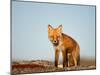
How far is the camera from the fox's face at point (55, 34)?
7.22 feet

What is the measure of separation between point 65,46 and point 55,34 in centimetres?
17

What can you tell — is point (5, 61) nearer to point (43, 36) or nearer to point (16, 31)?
point (16, 31)

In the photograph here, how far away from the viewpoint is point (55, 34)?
Answer: 87.4 inches

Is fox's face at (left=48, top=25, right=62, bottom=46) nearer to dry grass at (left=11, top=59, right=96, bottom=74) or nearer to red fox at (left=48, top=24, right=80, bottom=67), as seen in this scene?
red fox at (left=48, top=24, right=80, bottom=67)

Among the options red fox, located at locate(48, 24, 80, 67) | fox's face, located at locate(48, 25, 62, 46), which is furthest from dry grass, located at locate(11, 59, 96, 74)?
fox's face, located at locate(48, 25, 62, 46)

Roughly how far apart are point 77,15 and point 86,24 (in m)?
0.15

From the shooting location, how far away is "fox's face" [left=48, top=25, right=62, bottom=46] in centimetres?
220

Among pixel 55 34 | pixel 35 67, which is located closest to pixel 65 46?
pixel 55 34

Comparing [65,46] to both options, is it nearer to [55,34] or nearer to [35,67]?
[55,34]

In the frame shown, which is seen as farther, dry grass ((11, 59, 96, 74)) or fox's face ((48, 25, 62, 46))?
fox's face ((48, 25, 62, 46))

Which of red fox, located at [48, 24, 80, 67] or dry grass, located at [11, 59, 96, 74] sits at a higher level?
red fox, located at [48, 24, 80, 67]

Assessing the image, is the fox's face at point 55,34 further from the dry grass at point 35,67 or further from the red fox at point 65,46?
the dry grass at point 35,67

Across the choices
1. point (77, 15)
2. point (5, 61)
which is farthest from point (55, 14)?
point (5, 61)

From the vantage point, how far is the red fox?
2.21 m
